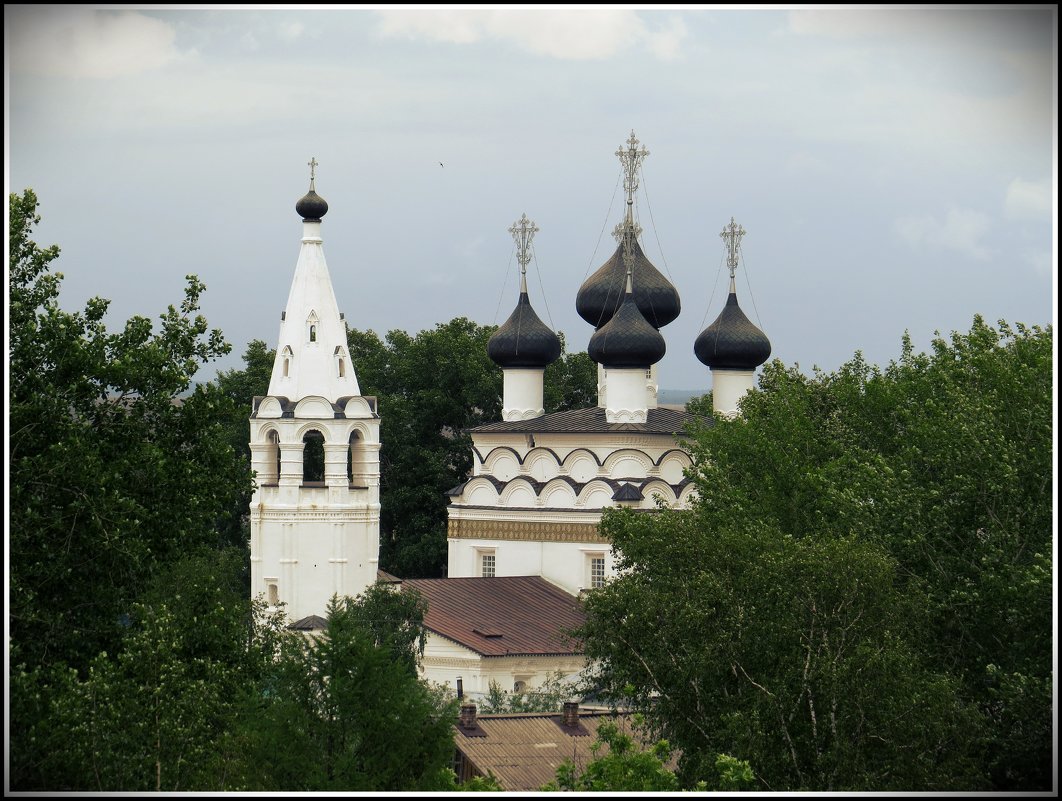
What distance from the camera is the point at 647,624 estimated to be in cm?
1748

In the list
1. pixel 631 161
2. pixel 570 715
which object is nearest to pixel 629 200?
pixel 631 161

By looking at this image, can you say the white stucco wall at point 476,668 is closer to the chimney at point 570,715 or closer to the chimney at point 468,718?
the chimney at point 468,718

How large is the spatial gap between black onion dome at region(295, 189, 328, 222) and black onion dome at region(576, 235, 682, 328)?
705 centimetres

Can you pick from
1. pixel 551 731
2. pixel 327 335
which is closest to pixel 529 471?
pixel 327 335

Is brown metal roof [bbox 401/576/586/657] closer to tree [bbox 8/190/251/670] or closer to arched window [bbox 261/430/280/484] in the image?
arched window [bbox 261/430/280/484]

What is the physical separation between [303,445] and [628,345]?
250 inches

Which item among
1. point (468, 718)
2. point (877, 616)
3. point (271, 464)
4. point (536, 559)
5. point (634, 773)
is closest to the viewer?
point (634, 773)

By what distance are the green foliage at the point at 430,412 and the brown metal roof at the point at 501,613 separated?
781 cm

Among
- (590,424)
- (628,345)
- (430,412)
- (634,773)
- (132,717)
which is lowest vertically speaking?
(634,773)

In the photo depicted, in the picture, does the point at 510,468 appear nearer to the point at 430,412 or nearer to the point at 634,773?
the point at 430,412

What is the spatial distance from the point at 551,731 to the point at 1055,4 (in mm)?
15326

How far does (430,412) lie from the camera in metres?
43.5

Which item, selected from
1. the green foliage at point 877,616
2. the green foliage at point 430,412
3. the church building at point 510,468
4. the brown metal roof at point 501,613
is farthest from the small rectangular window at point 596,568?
the green foliage at point 877,616

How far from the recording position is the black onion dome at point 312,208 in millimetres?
32750
